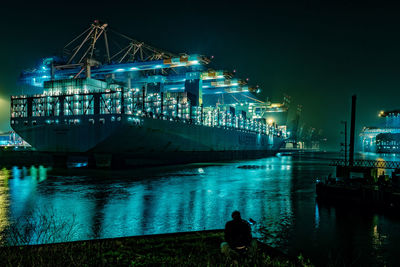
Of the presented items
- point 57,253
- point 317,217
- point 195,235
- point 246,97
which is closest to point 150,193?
point 317,217

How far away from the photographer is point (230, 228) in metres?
7.14

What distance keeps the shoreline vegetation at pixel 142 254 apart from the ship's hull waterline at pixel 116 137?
3867 centimetres

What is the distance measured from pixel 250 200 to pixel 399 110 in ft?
580

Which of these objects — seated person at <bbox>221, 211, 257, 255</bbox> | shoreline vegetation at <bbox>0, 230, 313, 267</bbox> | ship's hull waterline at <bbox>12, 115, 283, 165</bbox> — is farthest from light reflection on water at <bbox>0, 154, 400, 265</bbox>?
ship's hull waterline at <bbox>12, 115, 283, 165</bbox>

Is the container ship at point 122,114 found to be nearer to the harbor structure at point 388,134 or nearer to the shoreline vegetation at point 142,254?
the shoreline vegetation at point 142,254

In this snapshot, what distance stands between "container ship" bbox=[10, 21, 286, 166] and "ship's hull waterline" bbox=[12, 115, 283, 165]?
5.7 inches

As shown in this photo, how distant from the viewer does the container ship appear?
48.5m

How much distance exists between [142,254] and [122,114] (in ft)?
130

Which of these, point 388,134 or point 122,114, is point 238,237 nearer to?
point 122,114

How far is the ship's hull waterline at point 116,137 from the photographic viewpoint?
155 ft

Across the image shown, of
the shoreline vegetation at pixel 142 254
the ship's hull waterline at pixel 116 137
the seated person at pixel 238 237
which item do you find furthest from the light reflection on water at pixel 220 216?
the ship's hull waterline at pixel 116 137

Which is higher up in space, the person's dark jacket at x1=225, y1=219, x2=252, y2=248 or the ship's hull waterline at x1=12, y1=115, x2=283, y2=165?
the ship's hull waterline at x1=12, y1=115, x2=283, y2=165

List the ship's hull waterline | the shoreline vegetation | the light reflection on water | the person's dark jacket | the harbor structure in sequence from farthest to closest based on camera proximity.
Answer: the harbor structure → the ship's hull waterline → the light reflection on water → the person's dark jacket → the shoreline vegetation

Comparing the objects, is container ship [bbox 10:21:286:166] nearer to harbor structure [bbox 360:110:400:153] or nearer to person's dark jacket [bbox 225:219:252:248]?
person's dark jacket [bbox 225:219:252:248]
